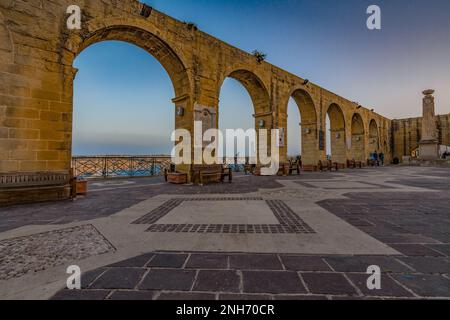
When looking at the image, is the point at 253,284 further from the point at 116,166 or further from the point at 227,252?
the point at 116,166

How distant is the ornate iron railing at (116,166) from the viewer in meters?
11.3

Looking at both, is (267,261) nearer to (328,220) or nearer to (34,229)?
(328,220)

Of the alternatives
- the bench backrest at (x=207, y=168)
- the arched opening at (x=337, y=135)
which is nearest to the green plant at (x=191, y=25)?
the bench backrest at (x=207, y=168)

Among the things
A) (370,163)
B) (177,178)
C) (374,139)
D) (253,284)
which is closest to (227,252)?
(253,284)

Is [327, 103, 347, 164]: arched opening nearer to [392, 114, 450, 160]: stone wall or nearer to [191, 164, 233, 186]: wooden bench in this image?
[191, 164, 233, 186]: wooden bench

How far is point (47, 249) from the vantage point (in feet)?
7.55

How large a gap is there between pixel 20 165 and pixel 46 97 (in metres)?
1.79

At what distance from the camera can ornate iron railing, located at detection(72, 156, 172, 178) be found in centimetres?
1128

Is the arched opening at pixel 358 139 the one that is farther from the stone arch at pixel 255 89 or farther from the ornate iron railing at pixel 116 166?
the ornate iron railing at pixel 116 166

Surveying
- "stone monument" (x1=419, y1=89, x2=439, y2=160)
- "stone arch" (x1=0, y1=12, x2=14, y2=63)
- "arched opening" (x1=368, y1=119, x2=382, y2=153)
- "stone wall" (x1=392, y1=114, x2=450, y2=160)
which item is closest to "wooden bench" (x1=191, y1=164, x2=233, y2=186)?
"stone arch" (x1=0, y1=12, x2=14, y2=63)

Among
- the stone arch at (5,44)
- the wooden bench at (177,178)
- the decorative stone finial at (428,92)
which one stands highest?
the decorative stone finial at (428,92)

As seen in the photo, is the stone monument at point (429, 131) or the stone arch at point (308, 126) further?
the stone monument at point (429, 131)

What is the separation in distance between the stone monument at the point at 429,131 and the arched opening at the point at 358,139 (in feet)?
25.9
